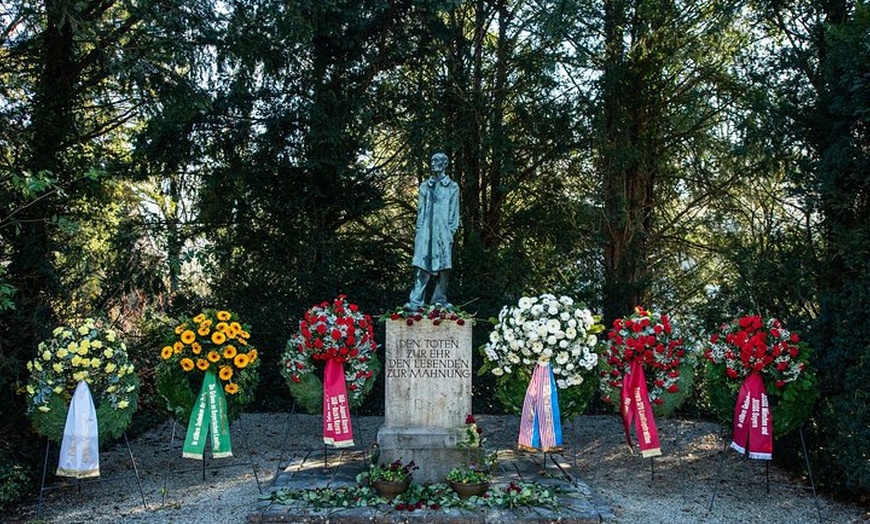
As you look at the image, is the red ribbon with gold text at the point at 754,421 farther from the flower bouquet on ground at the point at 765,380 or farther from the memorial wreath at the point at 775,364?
the memorial wreath at the point at 775,364

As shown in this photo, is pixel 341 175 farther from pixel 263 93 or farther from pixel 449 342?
pixel 449 342

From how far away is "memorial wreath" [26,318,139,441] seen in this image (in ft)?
20.6

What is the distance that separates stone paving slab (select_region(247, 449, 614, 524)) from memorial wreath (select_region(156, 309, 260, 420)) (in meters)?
1.02

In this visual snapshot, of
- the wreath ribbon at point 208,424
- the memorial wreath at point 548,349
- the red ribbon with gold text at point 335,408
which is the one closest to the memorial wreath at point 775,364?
the memorial wreath at point 548,349

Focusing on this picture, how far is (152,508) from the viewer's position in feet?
20.8

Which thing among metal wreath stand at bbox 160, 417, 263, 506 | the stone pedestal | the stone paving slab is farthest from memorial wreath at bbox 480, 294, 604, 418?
metal wreath stand at bbox 160, 417, 263, 506

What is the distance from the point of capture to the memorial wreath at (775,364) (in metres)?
6.53

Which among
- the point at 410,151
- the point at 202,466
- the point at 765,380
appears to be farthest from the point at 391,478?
the point at 410,151

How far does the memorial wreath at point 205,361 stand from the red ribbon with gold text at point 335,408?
75 centimetres

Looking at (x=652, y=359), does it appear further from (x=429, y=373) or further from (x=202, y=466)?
(x=202, y=466)

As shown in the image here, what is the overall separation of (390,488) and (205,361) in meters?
2.07

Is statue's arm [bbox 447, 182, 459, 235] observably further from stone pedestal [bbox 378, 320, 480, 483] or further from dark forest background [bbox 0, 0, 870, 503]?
dark forest background [bbox 0, 0, 870, 503]

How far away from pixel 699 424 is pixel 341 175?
608cm

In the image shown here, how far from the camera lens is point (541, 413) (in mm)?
6805
